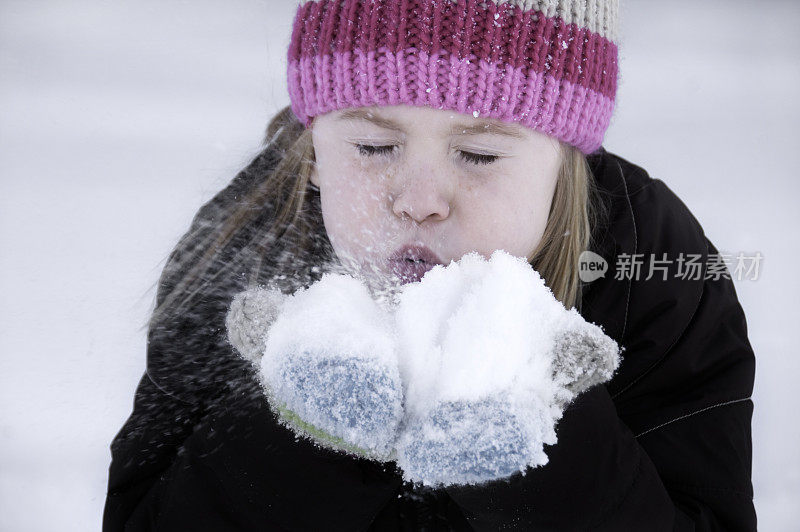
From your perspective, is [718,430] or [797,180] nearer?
[718,430]

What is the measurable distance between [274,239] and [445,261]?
0.42 meters

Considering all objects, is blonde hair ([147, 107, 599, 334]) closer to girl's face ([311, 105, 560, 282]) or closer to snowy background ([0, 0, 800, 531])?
girl's face ([311, 105, 560, 282])

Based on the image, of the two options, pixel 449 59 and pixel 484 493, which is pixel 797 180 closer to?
pixel 449 59

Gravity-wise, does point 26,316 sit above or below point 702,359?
below

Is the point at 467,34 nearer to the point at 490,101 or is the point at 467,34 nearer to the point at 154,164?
the point at 490,101

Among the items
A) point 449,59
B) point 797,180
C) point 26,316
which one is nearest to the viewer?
point 449,59

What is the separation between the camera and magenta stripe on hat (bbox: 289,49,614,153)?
2.93 ft

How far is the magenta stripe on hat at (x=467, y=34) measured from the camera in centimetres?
90

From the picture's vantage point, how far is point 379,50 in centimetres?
91

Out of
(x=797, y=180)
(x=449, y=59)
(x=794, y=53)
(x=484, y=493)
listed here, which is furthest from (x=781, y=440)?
(x=449, y=59)

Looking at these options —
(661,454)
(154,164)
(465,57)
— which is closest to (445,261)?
(465,57)

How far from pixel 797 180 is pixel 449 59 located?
5.41 ft

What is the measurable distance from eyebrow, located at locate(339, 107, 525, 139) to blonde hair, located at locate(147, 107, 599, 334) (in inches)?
8.4

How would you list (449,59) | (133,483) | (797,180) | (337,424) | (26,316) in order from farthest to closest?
1. (797,180)
2. (26,316)
3. (133,483)
4. (449,59)
5. (337,424)
